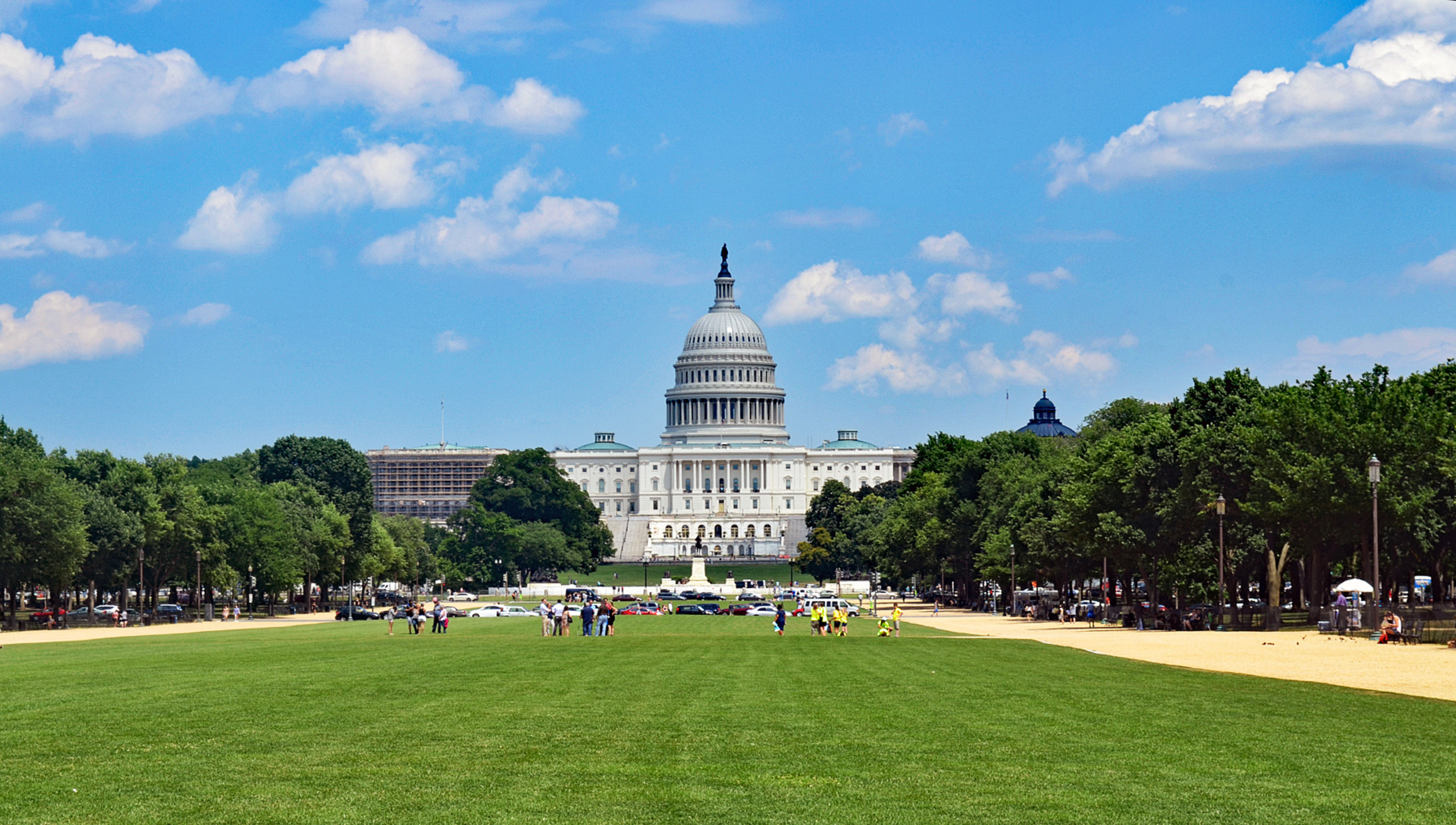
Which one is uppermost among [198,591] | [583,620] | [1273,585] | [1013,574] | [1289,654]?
[1013,574]

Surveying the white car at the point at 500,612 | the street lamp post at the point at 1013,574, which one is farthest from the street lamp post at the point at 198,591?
the street lamp post at the point at 1013,574

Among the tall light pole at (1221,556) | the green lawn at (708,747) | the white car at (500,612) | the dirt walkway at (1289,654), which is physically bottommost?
the white car at (500,612)

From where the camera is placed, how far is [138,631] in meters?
79.5

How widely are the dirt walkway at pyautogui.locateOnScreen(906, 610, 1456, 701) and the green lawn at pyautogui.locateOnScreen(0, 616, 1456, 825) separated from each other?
236 centimetres

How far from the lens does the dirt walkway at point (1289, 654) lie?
34219 mm

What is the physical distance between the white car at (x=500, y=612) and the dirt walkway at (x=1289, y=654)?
37986 millimetres

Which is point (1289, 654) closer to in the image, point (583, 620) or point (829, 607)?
point (583, 620)

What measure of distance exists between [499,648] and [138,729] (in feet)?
89.9

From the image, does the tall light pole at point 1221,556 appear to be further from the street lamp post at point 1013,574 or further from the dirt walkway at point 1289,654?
the street lamp post at point 1013,574

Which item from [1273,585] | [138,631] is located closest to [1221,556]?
[1273,585]

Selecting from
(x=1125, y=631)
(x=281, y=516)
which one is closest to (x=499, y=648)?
(x=1125, y=631)

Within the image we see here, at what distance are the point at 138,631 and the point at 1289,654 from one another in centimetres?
5413

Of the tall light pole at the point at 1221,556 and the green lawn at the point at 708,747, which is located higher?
the tall light pole at the point at 1221,556

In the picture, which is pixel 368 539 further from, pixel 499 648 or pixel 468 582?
pixel 499 648
